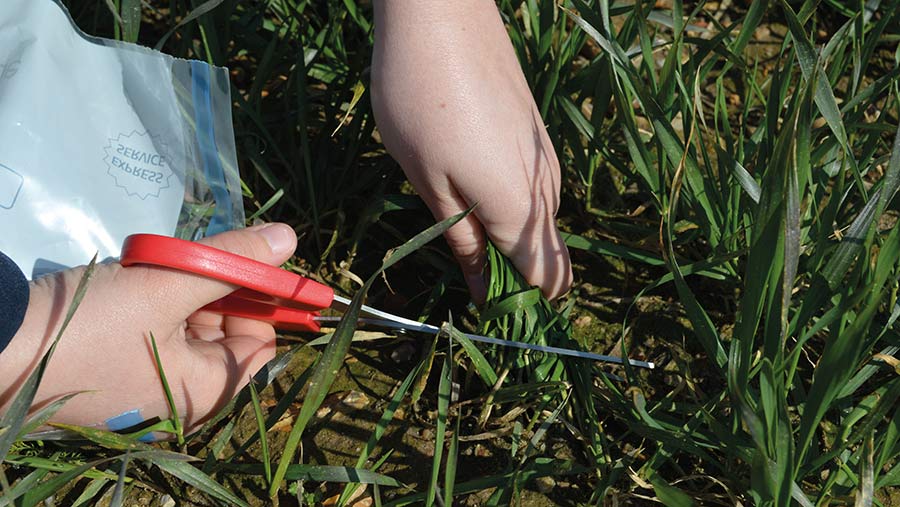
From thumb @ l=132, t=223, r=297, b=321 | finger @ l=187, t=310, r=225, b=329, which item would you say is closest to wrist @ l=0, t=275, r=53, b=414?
thumb @ l=132, t=223, r=297, b=321

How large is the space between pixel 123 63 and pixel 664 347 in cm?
92

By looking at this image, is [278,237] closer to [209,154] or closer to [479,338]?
[209,154]

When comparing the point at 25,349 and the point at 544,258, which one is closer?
the point at 25,349

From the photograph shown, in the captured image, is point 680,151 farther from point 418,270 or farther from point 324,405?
point 324,405

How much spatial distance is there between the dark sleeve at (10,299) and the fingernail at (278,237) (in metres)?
0.31

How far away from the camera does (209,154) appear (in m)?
1.35

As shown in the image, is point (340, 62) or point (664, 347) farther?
point (340, 62)

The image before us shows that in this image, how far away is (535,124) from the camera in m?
1.15

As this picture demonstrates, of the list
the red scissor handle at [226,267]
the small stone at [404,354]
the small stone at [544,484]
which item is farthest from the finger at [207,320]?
the small stone at [544,484]

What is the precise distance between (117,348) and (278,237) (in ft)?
0.86

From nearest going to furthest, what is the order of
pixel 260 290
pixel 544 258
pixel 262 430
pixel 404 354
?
1. pixel 262 430
2. pixel 260 290
3. pixel 544 258
4. pixel 404 354

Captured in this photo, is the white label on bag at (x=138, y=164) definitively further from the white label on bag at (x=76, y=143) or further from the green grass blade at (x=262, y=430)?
the green grass blade at (x=262, y=430)

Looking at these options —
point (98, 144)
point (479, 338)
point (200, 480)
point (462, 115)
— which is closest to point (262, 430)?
point (200, 480)

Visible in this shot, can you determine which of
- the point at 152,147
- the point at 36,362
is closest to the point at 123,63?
the point at 152,147
